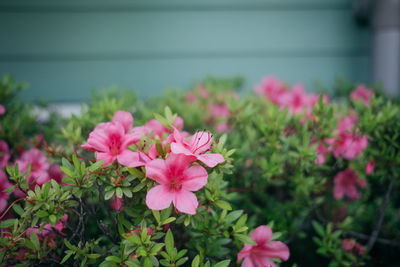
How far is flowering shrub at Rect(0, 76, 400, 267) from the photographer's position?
88 centimetres

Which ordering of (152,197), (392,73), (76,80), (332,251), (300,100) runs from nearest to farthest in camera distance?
(152,197) → (332,251) → (300,100) → (392,73) → (76,80)

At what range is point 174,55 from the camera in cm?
287

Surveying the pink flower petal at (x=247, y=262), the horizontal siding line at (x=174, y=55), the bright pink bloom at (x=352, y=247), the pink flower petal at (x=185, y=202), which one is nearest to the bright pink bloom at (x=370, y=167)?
the bright pink bloom at (x=352, y=247)

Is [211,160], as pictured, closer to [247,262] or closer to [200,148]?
[200,148]

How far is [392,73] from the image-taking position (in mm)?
2650

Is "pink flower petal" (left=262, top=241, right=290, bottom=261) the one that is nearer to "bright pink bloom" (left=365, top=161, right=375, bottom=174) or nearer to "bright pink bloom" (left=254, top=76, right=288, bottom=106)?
"bright pink bloom" (left=365, top=161, right=375, bottom=174)

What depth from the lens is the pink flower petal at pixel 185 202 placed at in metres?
0.81

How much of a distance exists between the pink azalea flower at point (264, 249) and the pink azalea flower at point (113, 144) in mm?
520

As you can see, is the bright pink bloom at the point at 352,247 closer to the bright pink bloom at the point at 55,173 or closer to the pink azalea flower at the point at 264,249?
the pink azalea flower at the point at 264,249

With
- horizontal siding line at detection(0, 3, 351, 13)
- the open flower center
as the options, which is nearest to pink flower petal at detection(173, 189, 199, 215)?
the open flower center

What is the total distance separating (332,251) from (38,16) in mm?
2933

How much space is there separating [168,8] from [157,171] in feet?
7.77

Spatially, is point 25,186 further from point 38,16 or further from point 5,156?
point 38,16

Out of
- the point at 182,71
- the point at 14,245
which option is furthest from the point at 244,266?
the point at 182,71
